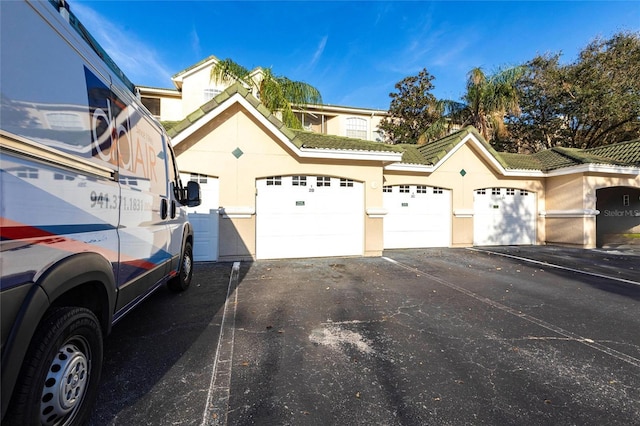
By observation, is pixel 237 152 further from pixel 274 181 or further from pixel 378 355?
pixel 378 355

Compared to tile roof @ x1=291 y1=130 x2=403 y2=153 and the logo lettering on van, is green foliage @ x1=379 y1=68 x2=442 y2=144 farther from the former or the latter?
the logo lettering on van

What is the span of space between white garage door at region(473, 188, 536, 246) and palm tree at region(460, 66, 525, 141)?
211 inches

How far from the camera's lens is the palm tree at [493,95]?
52.5 ft

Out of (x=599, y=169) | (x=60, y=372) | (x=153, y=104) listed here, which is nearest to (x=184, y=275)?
(x=60, y=372)

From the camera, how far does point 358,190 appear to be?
9.80 meters

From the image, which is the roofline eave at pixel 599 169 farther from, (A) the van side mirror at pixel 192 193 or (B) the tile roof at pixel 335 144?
(A) the van side mirror at pixel 192 193

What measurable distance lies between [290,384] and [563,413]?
2.18 meters

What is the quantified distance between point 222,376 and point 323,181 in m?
7.15

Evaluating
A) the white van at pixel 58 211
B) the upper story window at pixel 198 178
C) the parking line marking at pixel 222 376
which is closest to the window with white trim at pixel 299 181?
the upper story window at pixel 198 178

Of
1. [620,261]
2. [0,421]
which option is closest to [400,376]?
[0,421]

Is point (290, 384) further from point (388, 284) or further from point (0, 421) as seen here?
point (388, 284)

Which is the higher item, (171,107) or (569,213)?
(171,107)

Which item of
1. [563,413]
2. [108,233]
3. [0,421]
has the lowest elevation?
[563,413]

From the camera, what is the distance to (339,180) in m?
9.64
